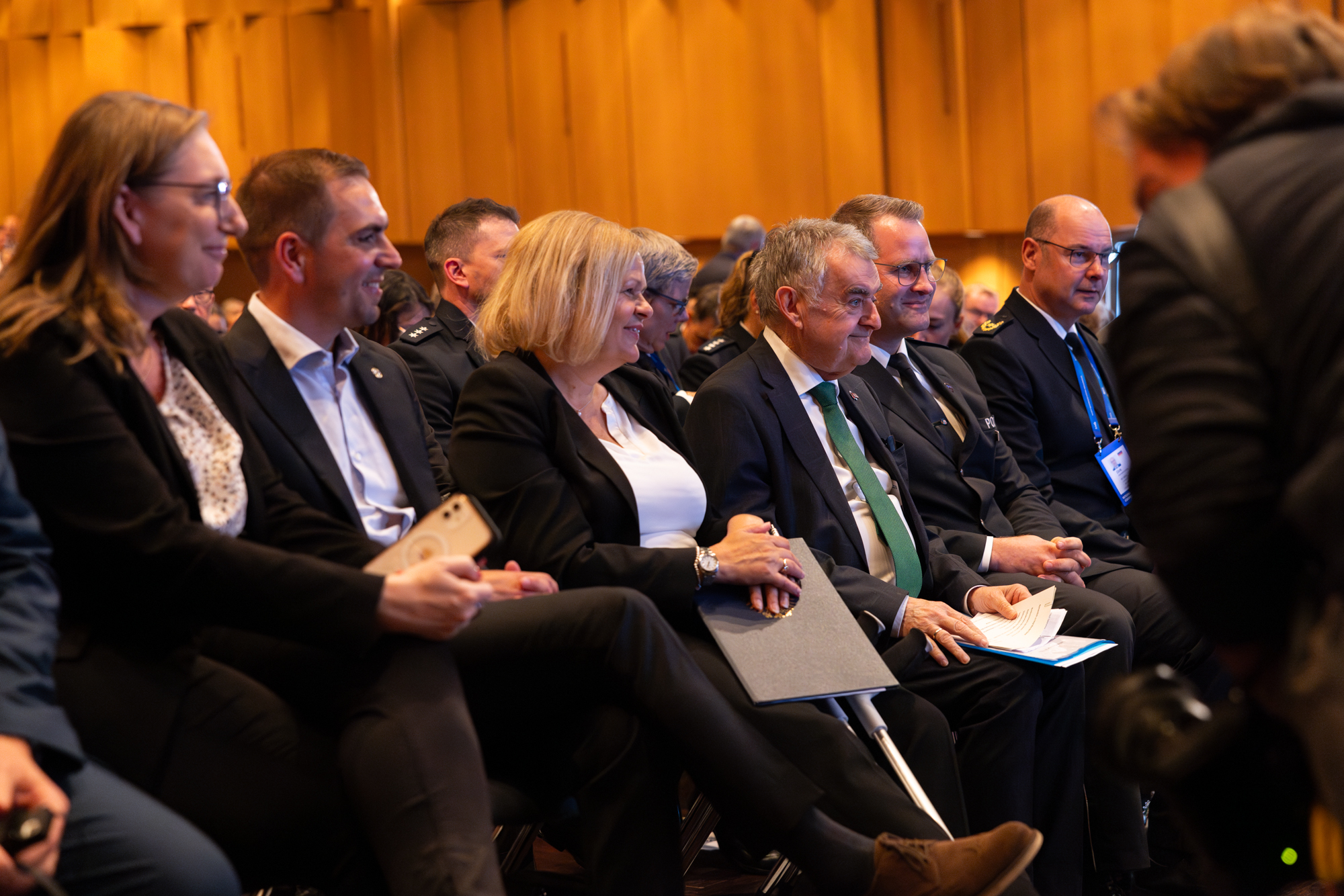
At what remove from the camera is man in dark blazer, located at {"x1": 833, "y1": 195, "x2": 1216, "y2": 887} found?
291 cm

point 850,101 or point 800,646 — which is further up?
point 850,101

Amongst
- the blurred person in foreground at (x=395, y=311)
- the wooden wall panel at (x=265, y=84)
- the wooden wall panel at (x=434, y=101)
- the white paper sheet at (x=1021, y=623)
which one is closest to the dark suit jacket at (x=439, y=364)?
the blurred person in foreground at (x=395, y=311)

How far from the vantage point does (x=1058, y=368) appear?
383cm

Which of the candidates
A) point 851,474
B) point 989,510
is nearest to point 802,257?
point 851,474

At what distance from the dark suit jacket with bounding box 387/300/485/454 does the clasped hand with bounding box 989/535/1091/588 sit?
4.90ft

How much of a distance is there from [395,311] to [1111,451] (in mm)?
2339

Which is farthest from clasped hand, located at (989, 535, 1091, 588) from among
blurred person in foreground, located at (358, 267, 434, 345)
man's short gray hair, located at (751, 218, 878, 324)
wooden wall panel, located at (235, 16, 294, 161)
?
wooden wall panel, located at (235, 16, 294, 161)

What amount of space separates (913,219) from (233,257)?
6.85 m

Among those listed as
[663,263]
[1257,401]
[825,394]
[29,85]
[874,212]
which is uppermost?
[29,85]

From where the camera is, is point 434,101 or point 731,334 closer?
point 731,334

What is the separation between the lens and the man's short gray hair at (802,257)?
3027mm

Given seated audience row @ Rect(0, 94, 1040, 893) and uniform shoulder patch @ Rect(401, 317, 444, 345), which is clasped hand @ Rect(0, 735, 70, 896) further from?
uniform shoulder patch @ Rect(401, 317, 444, 345)

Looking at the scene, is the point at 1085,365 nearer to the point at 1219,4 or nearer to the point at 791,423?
the point at 791,423

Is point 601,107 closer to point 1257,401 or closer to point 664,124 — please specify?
point 664,124
